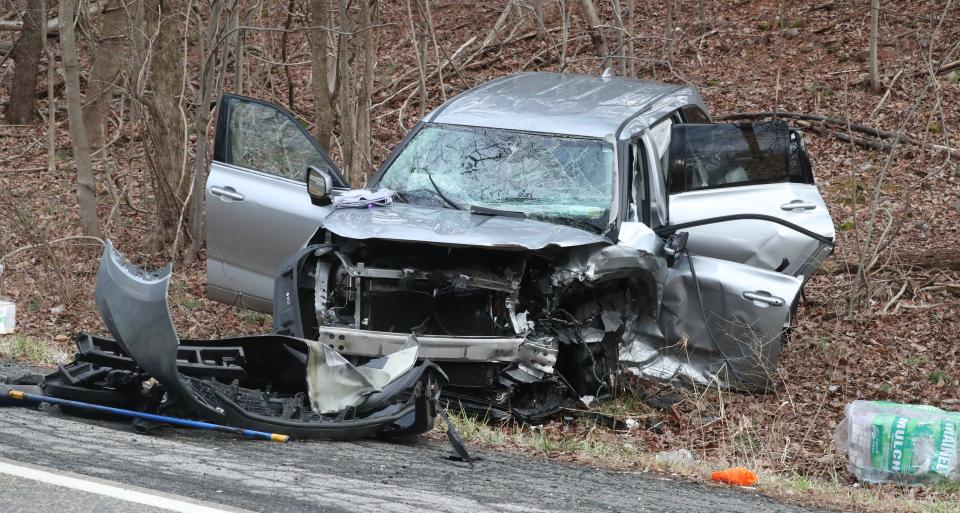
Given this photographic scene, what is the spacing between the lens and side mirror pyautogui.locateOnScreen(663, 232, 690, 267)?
23.0 ft

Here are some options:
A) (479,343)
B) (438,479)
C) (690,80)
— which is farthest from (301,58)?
(438,479)

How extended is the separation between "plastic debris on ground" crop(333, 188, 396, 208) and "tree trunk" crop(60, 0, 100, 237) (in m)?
5.66

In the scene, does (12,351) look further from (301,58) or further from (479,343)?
(301,58)

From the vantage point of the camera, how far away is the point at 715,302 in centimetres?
719

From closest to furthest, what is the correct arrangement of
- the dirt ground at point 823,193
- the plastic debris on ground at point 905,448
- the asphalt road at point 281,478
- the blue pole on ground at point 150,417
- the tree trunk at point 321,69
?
the asphalt road at point 281,478 → the blue pole on ground at point 150,417 → the plastic debris on ground at point 905,448 → the dirt ground at point 823,193 → the tree trunk at point 321,69

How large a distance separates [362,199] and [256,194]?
1043mm

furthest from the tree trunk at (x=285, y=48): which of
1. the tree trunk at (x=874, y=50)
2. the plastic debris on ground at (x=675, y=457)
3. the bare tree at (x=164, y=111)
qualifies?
the plastic debris on ground at (x=675, y=457)

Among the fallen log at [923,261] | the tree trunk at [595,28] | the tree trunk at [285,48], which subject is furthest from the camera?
the tree trunk at [285,48]

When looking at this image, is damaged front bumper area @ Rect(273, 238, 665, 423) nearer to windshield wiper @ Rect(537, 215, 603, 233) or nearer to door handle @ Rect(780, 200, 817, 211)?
windshield wiper @ Rect(537, 215, 603, 233)

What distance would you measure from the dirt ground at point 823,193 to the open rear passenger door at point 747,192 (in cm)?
100

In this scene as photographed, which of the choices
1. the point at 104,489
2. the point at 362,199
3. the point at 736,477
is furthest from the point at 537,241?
the point at 104,489

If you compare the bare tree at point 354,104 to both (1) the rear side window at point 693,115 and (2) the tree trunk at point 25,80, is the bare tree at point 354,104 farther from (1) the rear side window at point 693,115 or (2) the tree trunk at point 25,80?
(2) the tree trunk at point 25,80

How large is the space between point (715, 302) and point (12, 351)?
4778 millimetres

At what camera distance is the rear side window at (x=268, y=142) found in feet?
25.2
